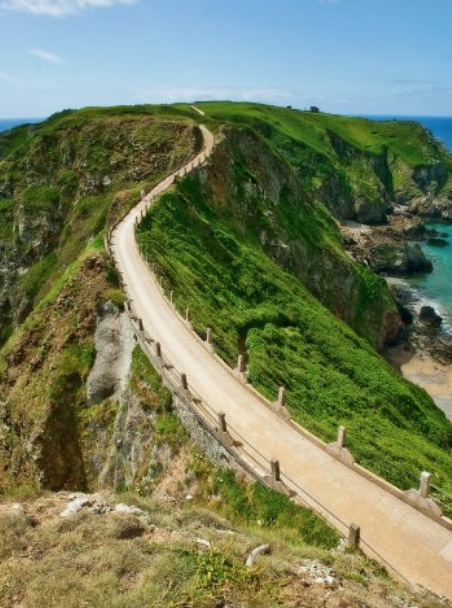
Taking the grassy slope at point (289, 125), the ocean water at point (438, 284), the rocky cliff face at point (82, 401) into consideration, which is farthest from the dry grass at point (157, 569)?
the grassy slope at point (289, 125)

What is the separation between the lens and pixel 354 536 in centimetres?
1983

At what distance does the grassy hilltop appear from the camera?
39.2m

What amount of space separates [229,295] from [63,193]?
1471 inches

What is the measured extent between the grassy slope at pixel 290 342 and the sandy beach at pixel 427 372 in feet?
35.1

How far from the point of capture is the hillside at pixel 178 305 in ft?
117

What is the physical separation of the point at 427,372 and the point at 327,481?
179 feet

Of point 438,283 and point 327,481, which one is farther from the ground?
point 327,481

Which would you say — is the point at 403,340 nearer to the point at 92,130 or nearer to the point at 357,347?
the point at 357,347

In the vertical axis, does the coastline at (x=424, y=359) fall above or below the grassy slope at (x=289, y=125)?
below

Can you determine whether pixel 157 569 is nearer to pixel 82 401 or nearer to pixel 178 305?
pixel 82 401

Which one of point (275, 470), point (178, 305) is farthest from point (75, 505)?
point (178, 305)

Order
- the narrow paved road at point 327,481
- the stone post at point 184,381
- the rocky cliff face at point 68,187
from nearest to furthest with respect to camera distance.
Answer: the narrow paved road at point 327,481, the stone post at point 184,381, the rocky cliff face at point 68,187

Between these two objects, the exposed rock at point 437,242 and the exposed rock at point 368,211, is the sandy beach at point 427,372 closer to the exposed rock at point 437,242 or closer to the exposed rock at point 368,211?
the exposed rock at point 437,242

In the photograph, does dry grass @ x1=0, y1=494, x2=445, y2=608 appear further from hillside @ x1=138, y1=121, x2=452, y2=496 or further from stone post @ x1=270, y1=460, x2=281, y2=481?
hillside @ x1=138, y1=121, x2=452, y2=496
